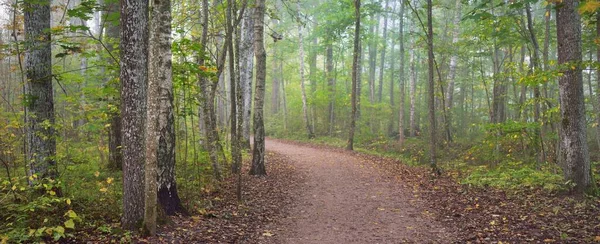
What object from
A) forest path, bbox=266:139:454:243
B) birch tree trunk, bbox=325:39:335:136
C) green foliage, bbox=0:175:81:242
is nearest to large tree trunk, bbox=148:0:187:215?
green foliage, bbox=0:175:81:242

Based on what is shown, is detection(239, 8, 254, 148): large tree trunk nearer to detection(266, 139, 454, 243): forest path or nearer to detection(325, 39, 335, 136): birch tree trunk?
detection(266, 139, 454, 243): forest path

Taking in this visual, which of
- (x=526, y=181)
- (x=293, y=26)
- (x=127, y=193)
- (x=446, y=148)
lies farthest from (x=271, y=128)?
(x=127, y=193)

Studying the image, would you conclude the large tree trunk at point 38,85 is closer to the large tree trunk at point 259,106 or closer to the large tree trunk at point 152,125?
the large tree trunk at point 152,125

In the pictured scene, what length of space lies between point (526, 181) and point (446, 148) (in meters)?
8.38

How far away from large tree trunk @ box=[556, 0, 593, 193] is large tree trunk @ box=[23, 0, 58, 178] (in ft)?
32.9

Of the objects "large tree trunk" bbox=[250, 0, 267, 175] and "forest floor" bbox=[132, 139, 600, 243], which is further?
"large tree trunk" bbox=[250, 0, 267, 175]

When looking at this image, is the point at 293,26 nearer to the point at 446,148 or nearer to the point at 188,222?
the point at 446,148

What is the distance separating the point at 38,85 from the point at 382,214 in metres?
7.14

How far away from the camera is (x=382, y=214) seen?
24.9 ft

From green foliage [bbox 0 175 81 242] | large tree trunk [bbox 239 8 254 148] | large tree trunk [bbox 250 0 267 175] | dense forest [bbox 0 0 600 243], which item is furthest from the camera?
large tree trunk [bbox 239 8 254 148]

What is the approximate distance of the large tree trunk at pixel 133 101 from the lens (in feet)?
16.9

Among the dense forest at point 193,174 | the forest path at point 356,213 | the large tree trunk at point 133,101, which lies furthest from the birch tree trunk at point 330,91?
the large tree trunk at point 133,101

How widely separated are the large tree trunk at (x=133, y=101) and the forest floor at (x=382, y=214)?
640 millimetres

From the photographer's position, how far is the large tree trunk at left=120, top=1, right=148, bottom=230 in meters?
5.15
